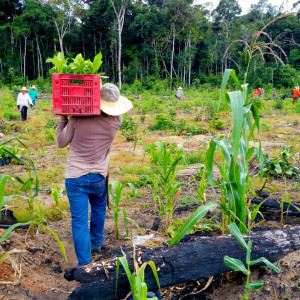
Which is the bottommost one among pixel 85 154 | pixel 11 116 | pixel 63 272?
pixel 63 272

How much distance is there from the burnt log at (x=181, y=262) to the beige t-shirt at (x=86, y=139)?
2.73ft

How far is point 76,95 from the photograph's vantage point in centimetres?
238

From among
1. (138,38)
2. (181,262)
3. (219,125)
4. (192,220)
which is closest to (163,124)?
(219,125)

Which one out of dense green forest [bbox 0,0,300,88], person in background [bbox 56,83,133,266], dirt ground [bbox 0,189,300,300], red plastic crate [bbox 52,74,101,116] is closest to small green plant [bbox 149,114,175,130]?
dirt ground [bbox 0,189,300,300]

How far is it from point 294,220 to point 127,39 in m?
37.9

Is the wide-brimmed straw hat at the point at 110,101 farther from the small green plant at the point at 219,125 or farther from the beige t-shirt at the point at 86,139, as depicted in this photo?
the small green plant at the point at 219,125

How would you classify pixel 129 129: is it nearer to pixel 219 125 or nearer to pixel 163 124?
pixel 163 124

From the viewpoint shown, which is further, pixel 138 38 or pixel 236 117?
pixel 138 38

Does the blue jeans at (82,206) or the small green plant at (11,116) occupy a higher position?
the small green plant at (11,116)

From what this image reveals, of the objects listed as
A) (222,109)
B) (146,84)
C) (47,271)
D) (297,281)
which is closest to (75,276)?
(47,271)

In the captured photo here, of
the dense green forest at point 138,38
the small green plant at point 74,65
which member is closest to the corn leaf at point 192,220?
the small green plant at point 74,65

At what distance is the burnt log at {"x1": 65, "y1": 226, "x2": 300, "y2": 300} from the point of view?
1939mm

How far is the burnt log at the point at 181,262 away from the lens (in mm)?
1939

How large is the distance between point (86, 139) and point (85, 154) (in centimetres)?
13
